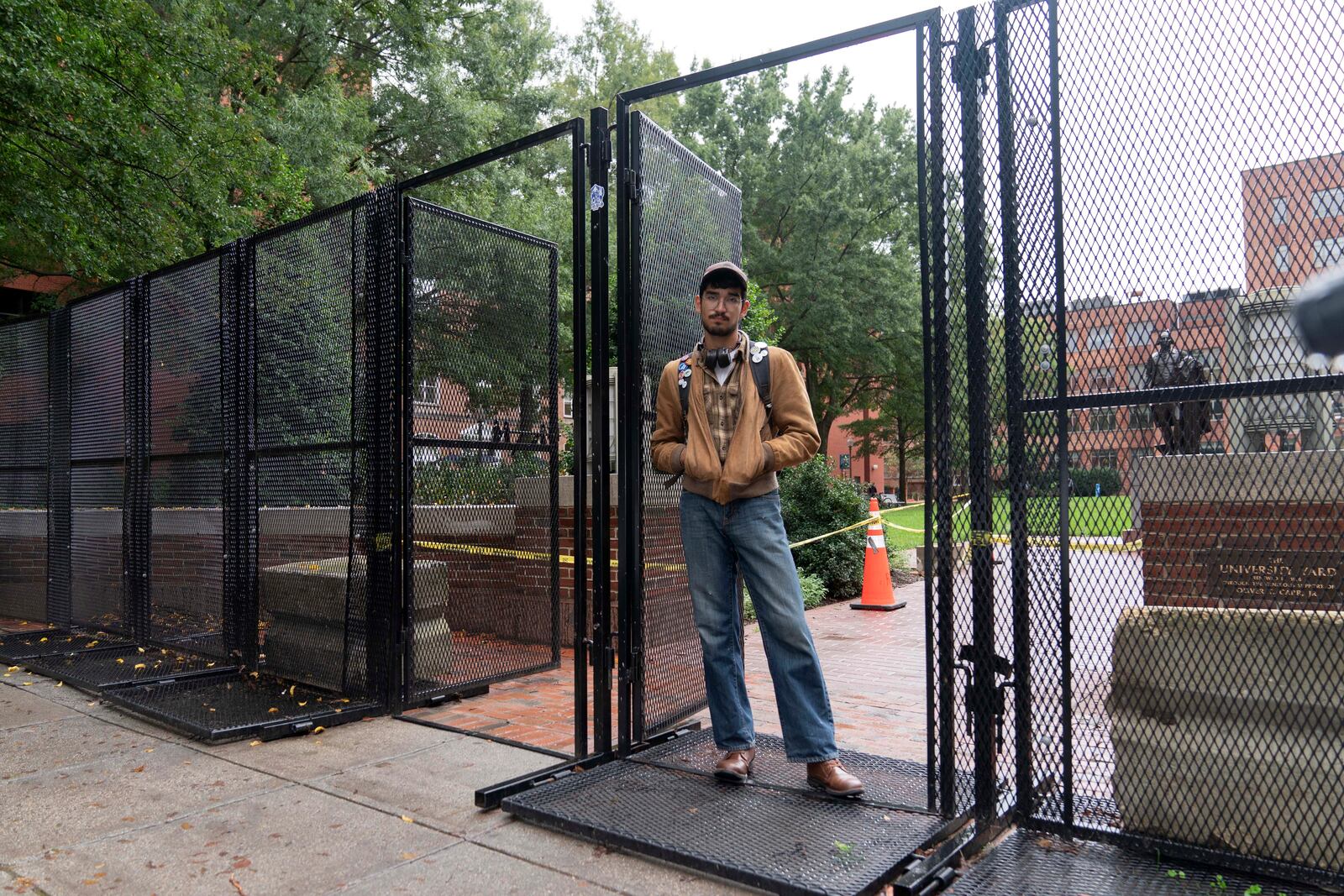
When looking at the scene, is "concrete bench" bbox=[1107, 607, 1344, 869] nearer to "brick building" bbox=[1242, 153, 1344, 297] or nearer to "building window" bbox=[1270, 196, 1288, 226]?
"brick building" bbox=[1242, 153, 1344, 297]

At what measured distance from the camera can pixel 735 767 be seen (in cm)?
397

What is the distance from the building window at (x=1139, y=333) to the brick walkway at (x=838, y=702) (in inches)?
91.8

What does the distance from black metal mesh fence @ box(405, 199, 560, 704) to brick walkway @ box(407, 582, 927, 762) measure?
0.27m

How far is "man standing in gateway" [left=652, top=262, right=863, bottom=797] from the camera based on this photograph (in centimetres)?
385

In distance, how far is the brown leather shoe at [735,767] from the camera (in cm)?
396

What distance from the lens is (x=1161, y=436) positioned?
3129 mm

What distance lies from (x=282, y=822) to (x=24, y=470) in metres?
7.79

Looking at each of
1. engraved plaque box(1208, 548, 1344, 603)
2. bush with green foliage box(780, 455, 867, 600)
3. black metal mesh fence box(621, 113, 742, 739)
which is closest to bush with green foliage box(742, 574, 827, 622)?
bush with green foliage box(780, 455, 867, 600)

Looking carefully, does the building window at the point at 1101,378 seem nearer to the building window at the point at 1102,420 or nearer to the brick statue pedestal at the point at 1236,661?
the building window at the point at 1102,420

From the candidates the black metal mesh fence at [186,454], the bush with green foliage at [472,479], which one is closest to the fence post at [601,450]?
the bush with green foliage at [472,479]

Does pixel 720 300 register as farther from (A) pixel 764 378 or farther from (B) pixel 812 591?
(B) pixel 812 591

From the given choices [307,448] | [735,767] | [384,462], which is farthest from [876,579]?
[735,767]

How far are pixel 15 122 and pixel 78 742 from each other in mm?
5651

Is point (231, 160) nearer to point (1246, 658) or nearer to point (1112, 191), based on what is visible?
point (1112, 191)
